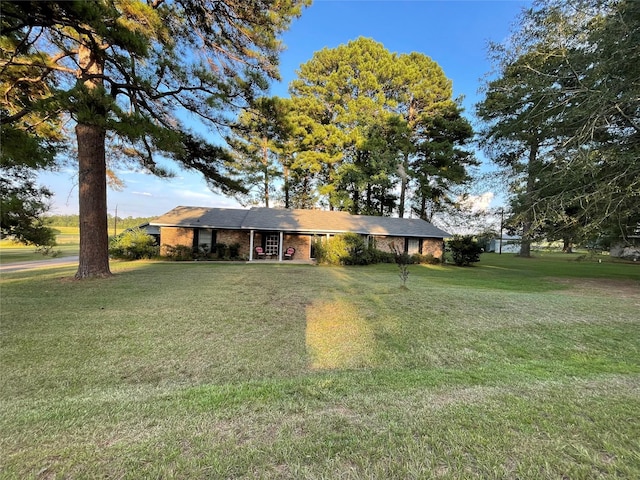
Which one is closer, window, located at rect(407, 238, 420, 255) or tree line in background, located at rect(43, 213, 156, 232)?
tree line in background, located at rect(43, 213, 156, 232)

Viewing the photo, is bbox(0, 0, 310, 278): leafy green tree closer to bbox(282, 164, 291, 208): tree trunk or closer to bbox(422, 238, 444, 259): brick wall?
bbox(422, 238, 444, 259): brick wall

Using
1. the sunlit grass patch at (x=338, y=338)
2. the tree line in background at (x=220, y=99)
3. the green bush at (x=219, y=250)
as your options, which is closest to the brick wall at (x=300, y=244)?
the green bush at (x=219, y=250)

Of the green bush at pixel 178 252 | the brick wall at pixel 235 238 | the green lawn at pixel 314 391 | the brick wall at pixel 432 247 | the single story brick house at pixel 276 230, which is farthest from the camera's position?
the brick wall at pixel 432 247

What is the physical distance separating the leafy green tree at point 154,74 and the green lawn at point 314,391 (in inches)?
154

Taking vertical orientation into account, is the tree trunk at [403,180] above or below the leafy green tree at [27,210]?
above

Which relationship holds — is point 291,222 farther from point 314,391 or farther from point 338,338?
point 314,391

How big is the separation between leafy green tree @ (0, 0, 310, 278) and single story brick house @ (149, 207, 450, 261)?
801cm

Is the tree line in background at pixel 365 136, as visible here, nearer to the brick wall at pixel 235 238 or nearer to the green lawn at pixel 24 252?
the brick wall at pixel 235 238

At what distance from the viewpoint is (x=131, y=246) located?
17094 millimetres

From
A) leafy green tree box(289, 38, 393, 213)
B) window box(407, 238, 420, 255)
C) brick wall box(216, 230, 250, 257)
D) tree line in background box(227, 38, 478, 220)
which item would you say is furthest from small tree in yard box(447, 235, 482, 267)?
brick wall box(216, 230, 250, 257)

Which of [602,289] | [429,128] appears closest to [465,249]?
[602,289]

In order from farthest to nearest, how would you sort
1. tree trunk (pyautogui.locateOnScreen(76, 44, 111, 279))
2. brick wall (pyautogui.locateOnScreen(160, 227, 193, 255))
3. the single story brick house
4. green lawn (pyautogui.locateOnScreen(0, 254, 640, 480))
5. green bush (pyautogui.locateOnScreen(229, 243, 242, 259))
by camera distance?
green bush (pyautogui.locateOnScreen(229, 243, 242, 259)) → the single story brick house → brick wall (pyautogui.locateOnScreen(160, 227, 193, 255)) → tree trunk (pyautogui.locateOnScreen(76, 44, 111, 279)) → green lawn (pyautogui.locateOnScreen(0, 254, 640, 480))

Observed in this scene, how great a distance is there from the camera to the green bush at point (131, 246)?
1704 cm

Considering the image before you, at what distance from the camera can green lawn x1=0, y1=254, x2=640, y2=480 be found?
192cm
